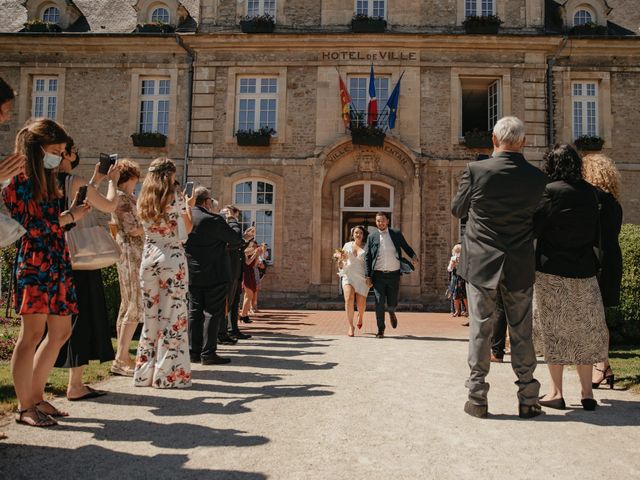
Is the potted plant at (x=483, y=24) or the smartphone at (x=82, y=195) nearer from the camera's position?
the smartphone at (x=82, y=195)

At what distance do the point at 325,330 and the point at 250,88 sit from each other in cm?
1026

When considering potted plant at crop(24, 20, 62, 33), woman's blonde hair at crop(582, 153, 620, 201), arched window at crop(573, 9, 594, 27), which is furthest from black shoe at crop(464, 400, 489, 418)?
potted plant at crop(24, 20, 62, 33)

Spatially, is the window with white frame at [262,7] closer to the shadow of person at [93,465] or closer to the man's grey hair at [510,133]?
the man's grey hair at [510,133]

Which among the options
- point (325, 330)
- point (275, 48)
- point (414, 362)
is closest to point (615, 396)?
point (414, 362)

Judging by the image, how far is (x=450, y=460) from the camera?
9.77 ft

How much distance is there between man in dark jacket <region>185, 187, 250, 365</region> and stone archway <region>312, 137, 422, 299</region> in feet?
33.7

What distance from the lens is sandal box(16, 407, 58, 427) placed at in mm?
3426

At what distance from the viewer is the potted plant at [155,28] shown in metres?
18.0

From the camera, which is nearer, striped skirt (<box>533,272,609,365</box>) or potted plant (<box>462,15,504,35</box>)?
striped skirt (<box>533,272,609,365</box>)

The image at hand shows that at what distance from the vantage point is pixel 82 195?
3.75 m

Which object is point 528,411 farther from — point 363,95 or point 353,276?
point 363,95

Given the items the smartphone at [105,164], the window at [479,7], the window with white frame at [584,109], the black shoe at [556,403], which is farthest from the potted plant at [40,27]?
the black shoe at [556,403]

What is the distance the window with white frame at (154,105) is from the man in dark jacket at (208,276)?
12812 millimetres

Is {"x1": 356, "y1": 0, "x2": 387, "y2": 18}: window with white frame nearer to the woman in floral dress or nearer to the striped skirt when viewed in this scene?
the woman in floral dress
